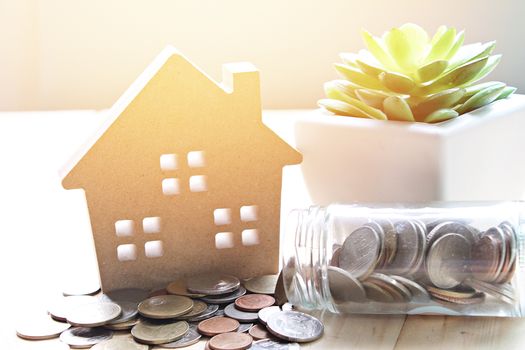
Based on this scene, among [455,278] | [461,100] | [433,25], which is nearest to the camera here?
[455,278]

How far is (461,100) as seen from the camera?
0.77 meters

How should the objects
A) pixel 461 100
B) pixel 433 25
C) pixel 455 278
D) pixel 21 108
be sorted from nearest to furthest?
pixel 455 278
pixel 461 100
pixel 433 25
pixel 21 108

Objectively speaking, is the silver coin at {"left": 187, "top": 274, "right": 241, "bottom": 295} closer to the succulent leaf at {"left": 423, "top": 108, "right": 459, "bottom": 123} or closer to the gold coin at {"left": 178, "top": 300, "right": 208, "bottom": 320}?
the gold coin at {"left": 178, "top": 300, "right": 208, "bottom": 320}

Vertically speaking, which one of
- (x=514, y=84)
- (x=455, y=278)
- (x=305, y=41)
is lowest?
(x=455, y=278)

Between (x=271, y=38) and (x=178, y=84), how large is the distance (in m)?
0.90

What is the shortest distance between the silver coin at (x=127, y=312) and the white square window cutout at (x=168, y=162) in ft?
0.36

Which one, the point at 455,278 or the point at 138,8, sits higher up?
the point at 138,8

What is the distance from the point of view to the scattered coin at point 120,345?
63cm

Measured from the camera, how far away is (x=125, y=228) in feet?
2.38

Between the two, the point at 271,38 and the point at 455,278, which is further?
the point at 271,38

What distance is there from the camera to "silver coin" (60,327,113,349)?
635mm

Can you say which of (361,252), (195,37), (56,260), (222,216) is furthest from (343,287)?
(195,37)

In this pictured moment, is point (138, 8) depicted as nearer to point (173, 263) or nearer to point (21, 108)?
point (21, 108)

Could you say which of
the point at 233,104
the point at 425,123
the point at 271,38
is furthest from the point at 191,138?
the point at 271,38
